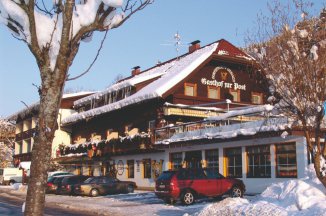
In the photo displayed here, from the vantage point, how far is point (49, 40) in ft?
16.8

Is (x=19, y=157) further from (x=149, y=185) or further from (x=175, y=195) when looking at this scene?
(x=175, y=195)

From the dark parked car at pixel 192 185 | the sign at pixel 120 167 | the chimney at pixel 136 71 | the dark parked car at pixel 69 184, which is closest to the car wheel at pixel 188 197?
the dark parked car at pixel 192 185

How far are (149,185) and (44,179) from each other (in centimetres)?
3012

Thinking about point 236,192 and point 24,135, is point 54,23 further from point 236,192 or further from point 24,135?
point 24,135

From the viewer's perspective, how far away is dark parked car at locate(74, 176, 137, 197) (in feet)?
97.0

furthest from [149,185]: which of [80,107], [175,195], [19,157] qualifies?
[19,157]

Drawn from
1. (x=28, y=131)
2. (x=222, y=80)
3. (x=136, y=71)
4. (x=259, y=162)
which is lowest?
(x=259, y=162)

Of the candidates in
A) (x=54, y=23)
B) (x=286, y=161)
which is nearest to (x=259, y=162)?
(x=286, y=161)

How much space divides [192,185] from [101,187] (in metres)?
9.93

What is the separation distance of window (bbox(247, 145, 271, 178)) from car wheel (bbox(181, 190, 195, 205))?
536 centimetres

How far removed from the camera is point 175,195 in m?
21.1

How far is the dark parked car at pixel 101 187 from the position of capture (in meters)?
29.6

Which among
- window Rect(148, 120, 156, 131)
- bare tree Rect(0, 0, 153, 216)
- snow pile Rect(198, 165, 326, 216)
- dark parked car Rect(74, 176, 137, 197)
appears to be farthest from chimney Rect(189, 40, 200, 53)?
bare tree Rect(0, 0, 153, 216)

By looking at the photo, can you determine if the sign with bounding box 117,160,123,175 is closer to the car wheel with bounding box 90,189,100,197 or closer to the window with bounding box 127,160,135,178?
the window with bounding box 127,160,135,178
